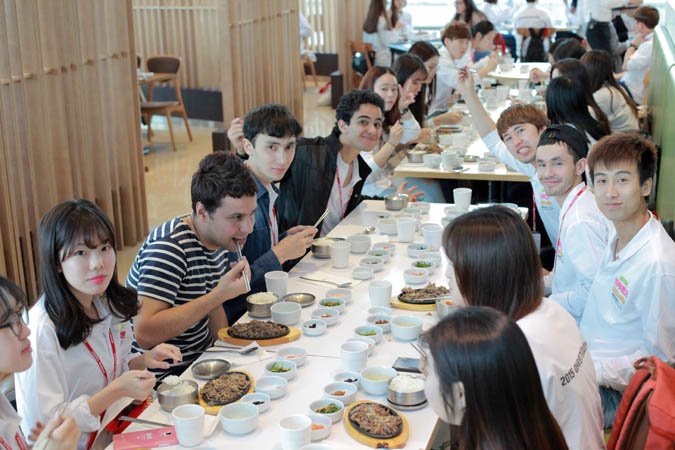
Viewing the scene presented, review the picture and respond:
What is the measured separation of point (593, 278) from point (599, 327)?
0.91ft

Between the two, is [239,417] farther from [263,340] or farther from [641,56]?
[641,56]

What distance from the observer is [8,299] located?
181 centimetres

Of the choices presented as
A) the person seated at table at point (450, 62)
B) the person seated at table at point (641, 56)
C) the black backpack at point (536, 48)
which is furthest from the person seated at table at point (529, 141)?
the black backpack at point (536, 48)

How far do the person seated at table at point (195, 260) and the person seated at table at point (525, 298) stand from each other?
2.97 feet

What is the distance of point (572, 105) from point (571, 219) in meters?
1.63

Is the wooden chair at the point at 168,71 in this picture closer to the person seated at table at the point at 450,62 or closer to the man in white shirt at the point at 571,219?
the person seated at table at the point at 450,62

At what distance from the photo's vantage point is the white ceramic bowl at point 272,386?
2174mm

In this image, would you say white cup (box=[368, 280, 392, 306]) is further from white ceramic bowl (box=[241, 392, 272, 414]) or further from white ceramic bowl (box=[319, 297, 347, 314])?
white ceramic bowl (box=[241, 392, 272, 414])

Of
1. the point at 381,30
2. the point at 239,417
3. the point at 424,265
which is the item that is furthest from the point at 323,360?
the point at 381,30

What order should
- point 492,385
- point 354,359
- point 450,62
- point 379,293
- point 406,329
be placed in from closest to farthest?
1. point 492,385
2. point 354,359
3. point 406,329
4. point 379,293
5. point 450,62

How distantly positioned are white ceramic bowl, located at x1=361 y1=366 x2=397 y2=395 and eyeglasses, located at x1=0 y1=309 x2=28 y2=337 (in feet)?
3.17

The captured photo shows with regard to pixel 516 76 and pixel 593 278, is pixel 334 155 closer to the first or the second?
pixel 593 278

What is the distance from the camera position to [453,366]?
142 cm

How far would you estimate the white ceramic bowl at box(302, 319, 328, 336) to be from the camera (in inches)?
102
